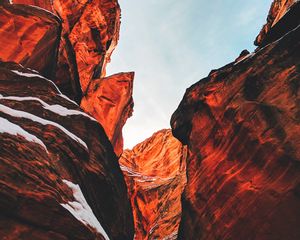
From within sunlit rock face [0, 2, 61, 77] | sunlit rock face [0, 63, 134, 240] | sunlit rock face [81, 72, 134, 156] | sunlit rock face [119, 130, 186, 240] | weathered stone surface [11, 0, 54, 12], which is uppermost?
weathered stone surface [11, 0, 54, 12]

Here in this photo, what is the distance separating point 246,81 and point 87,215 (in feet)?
35.2

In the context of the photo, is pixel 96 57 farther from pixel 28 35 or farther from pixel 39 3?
pixel 28 35

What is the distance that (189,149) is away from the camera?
2298cm

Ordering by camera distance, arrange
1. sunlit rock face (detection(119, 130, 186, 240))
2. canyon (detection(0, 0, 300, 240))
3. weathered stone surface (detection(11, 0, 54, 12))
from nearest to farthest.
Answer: canyon (detection(0, 0, 300, 240)) → weathered stone surface (detection(11, 0, 54, 12)) → sunlit rock face (detection(119, 130, 186, 240))

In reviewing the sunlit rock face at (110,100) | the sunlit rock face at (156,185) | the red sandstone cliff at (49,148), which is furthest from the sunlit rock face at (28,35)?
the sunlit rock face at (156,185)

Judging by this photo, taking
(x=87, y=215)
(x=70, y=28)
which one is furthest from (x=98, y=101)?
(x=87, y=215)

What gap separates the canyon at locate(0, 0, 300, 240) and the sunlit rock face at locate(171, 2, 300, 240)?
5 cm

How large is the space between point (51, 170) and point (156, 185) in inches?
1270

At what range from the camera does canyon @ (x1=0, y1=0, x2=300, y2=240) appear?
1158 centimetres

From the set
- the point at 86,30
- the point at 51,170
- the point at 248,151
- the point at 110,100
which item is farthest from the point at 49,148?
the point at 86,30

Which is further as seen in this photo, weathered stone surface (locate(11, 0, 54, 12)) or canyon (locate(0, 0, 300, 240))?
weathered stone surface (locate(11, 0, 54, 12))

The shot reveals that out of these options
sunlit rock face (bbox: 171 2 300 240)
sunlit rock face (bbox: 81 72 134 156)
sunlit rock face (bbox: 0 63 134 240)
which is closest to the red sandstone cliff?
sunlit rock face (bbox: 0 63 134 240)

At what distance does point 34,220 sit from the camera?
35.3ft

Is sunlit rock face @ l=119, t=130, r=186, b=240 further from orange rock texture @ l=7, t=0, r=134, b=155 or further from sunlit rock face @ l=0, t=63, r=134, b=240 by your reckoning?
Answer: sunlit rock face @ l=0, t=63, r=134, b=240
